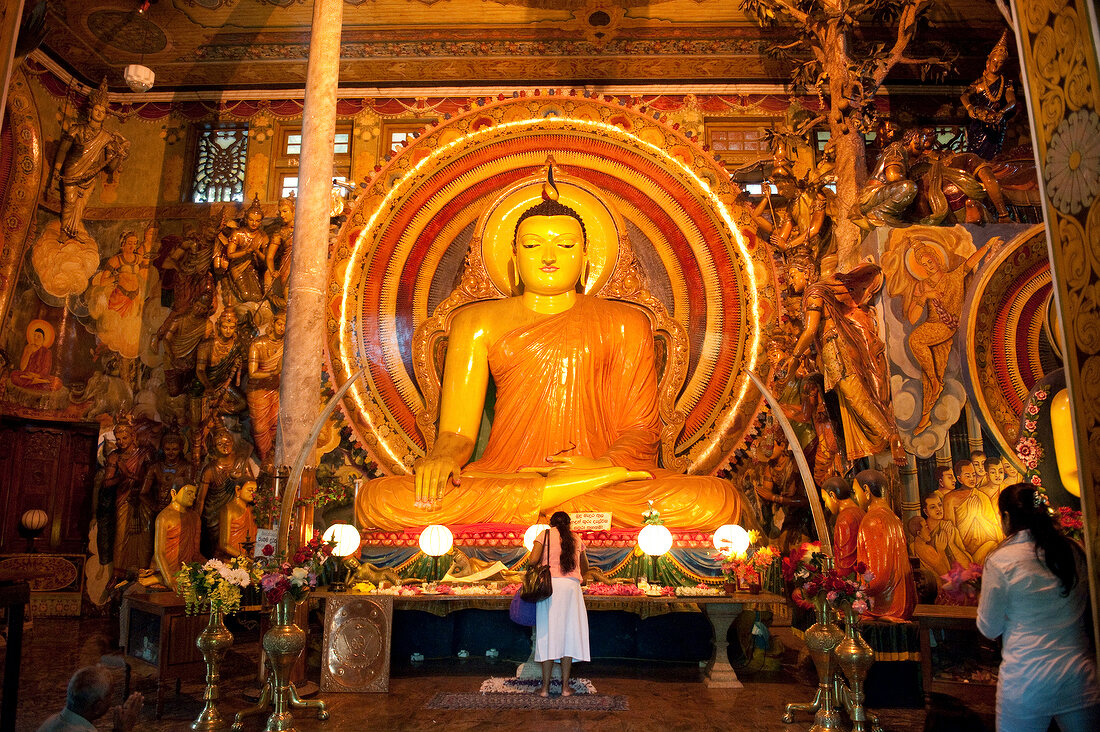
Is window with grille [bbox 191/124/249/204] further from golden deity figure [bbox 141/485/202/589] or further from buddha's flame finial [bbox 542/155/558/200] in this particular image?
golden deity figure [bbox 141/485/202/589]

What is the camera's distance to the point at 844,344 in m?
5.87

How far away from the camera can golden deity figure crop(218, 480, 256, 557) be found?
7.05 m

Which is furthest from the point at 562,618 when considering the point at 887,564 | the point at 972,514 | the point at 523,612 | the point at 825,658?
the point at 972,514

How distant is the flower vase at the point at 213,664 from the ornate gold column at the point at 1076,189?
3732 millimetres

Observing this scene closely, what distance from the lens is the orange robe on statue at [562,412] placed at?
678 cm

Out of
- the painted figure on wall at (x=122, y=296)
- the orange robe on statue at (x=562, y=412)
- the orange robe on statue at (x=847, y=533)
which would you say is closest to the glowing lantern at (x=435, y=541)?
the orange robe on statue at (x=562, y=412)

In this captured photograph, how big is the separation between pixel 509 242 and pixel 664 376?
215cm

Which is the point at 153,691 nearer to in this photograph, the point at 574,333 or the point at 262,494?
the point at 262,494

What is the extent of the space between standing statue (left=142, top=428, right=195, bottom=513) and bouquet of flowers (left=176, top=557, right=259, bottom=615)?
4.92 metres

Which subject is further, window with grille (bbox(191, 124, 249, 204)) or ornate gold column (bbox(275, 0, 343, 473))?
window with grille (bbox(191, 124, 249, 204))

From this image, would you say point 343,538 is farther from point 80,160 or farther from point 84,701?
point 80,160

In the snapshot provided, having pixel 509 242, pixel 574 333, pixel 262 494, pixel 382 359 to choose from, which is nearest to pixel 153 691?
pixel 262 494

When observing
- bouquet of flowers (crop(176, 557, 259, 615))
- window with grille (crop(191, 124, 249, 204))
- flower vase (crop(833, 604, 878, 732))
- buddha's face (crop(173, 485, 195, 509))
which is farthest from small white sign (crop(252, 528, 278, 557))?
window with grille (crop(191, 124, 249, 204))

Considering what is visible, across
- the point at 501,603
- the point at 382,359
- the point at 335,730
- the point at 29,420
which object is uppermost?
the point at 382,359
